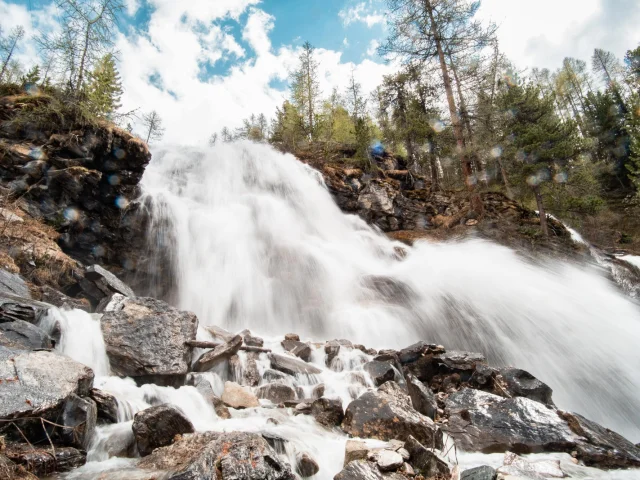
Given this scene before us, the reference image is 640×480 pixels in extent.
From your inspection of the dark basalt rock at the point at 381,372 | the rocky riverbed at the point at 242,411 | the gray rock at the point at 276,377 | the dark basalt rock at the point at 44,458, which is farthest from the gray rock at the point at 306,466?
the dark basalt rock at the point at 381,372

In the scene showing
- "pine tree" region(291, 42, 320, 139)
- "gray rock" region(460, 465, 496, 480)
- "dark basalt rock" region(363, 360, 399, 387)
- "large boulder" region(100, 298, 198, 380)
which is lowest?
"gray rock" region(460, 465, 496, 480)

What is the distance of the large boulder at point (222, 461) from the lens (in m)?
2.41

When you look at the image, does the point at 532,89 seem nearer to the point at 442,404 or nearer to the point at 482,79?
the point at 482,79

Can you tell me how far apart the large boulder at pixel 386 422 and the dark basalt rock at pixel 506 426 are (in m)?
0.79

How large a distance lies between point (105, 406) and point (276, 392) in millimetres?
2450

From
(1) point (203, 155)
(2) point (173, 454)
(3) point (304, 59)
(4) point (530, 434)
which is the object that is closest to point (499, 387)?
(4) point (530, 434)

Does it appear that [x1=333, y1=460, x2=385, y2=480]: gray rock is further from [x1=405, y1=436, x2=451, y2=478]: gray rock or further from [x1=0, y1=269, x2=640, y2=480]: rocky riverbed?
[x1=405, y1=436, x2=451, y2=478]: gray rock

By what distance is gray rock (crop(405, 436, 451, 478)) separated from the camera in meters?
2.96

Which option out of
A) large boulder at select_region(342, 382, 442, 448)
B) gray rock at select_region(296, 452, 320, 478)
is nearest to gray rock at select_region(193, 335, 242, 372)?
large boulder at select_region(342, 382, 442, 448)

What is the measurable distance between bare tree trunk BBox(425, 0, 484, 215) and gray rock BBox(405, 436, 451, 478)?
44.5 ft

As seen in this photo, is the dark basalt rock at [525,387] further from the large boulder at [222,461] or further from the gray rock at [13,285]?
the gray rock at [13,285]

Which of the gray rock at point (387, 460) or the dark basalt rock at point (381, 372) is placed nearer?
the gray rock at point (387, 460)

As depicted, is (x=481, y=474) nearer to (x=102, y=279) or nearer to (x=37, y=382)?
(x=37, y=382)

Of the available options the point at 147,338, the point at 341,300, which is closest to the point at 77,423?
the point at 147,338
